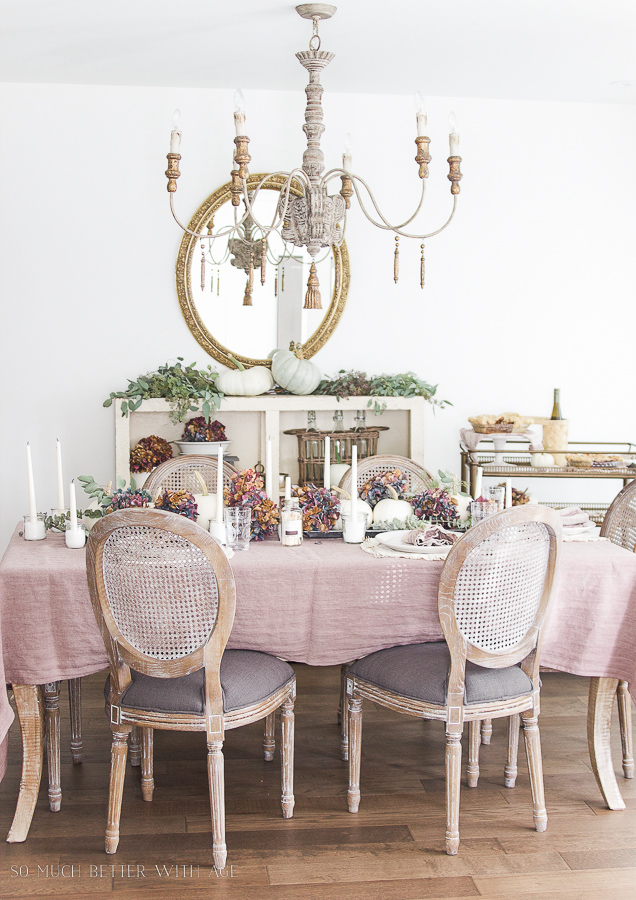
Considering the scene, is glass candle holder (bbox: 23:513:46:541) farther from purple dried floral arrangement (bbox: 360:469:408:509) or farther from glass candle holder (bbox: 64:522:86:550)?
purple dried floral arrangement (bbox: 360:469:408:509)

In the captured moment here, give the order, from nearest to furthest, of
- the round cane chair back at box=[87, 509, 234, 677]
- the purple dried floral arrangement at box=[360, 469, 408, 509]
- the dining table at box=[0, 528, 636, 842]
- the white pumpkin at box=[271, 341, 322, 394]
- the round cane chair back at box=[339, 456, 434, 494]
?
the round cane chair back at box=[87, 509, 234, 677]
the dining table at box=[0, 528, 636, 842]
the purple dried floral arrangement at box=[360, 469, 408, 509]
the round cane chair back at box=[339, 456, 434, 494]
the white pumpkin at box=[271, 341, 322, 394]

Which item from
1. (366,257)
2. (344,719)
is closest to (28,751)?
(344,719)

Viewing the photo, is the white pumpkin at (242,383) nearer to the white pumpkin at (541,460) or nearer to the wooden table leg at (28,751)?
the white pumpkin at (541,460)

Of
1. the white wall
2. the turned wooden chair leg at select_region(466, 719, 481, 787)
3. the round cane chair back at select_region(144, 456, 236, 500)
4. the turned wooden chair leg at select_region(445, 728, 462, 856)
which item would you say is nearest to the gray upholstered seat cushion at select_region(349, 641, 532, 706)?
the turned wooden chair leg at select_region(445, 728, 462, 856)

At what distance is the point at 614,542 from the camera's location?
288cm

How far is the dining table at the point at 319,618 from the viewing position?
2.29 metres

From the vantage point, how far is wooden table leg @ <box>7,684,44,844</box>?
2.29 metres

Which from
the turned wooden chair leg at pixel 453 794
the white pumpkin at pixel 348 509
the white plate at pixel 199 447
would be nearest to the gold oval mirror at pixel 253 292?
the white plate at pixel 199 447

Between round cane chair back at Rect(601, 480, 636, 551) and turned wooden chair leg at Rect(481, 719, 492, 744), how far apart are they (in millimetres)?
741

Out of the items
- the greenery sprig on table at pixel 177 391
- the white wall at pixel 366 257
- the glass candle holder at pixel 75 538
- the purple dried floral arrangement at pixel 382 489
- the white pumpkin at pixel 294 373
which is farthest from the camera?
the white wall at pixel 366 257

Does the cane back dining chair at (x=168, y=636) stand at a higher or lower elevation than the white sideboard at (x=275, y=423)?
lower

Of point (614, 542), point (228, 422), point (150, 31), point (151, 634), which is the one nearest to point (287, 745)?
point (151, 634)

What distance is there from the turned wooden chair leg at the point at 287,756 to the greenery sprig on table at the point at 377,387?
1.97 meters

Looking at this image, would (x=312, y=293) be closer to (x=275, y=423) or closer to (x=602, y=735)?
(x=275, y=423)
